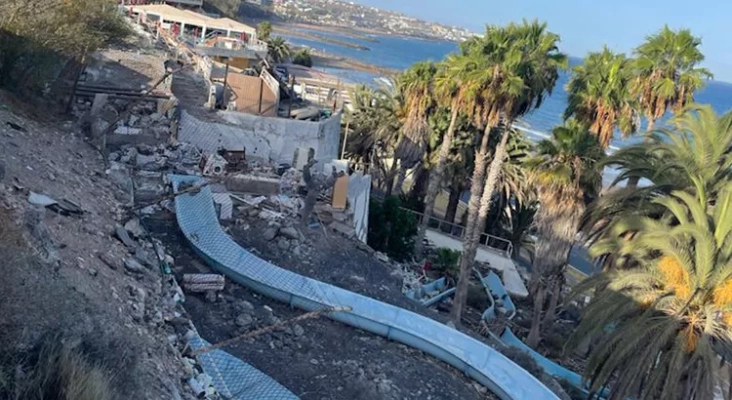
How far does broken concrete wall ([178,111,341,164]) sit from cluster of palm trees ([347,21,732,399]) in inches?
142

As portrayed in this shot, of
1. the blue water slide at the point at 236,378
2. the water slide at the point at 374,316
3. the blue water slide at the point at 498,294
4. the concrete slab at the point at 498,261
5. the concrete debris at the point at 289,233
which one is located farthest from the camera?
the concrete slab at the point at 498,261

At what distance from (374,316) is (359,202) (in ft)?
25.9

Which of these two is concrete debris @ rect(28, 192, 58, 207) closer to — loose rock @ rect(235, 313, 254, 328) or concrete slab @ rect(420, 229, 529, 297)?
loose rock @ rect(235, 313, 254, 328)

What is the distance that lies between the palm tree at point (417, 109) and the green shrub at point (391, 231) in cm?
265

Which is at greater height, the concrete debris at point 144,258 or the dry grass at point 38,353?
the dry grass at point 38,353

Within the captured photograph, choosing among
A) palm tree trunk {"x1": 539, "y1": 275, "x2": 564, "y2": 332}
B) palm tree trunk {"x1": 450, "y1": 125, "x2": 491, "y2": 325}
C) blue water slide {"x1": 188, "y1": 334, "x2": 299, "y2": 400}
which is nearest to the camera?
blue water slide {"x1": 188, "y1": 334, "x2": 299, "y2": 400}

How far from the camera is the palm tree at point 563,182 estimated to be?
1606cm

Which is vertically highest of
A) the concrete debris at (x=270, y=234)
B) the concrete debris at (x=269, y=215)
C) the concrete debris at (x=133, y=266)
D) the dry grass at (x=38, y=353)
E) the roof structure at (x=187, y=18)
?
the roof structure at (x=187, y=18)

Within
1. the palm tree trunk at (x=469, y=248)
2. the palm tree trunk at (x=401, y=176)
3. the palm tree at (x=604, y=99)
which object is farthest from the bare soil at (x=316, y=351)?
the palm tree trunk at (x=401, y=176)

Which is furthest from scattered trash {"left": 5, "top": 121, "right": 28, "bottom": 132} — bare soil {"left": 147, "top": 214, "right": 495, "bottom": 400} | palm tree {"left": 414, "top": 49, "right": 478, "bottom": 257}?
palm tree {"left": 414, "top": 49, "right": 478, "bottom": 257}

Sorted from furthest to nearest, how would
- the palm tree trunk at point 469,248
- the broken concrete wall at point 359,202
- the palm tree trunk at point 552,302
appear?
1. the broken concrete wall at point 359,202
2. the palm tree trunk at point 552,302
3. the palm tree trunk at point 469,248

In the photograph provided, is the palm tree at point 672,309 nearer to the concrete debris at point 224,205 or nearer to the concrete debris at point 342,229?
the concrete debris at point 342,229

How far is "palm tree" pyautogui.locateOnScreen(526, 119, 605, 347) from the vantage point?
16062 mm

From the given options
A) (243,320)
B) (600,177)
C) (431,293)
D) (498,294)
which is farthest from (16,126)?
(498,294)
